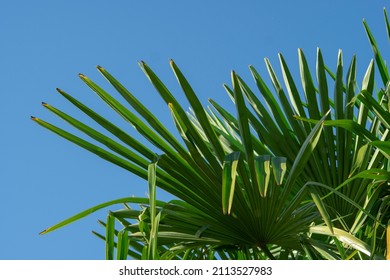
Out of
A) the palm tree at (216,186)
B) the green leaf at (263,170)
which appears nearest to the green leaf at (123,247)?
the palm tree at (216,186)

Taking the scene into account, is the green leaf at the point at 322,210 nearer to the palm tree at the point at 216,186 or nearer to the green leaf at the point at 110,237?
the palm tree at the point at 216,186

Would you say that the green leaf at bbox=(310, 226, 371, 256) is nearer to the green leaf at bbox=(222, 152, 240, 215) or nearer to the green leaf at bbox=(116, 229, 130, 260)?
the green leaf at bbox=(222, 152, 240, 215)

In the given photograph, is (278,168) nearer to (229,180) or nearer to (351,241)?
(229,180)

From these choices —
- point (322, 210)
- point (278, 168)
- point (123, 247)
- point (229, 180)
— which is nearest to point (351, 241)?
point (322, 210)

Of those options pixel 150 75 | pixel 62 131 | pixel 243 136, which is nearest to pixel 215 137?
pixel 243 136

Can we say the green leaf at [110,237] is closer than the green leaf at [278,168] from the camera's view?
No

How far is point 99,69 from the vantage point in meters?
2.73

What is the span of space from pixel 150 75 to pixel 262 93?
32.0 inches

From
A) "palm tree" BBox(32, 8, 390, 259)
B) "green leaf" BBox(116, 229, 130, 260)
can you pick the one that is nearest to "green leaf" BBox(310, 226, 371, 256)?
"palm tree" BBox(32, 8, 390, 259)

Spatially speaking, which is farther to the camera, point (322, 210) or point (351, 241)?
point (351, 241)

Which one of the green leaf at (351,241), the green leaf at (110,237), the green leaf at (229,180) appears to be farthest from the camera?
the green leaf at (110,237)

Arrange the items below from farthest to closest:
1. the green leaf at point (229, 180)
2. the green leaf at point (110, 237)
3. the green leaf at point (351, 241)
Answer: the green leaf at point (110, 237)
the green leaf at point (351, 241)
the green leaf at point (229, 180)

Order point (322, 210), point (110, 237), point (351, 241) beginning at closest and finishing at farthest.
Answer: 1. point (322, 210)
2. point (351, 241)
3. point (110, 237)
